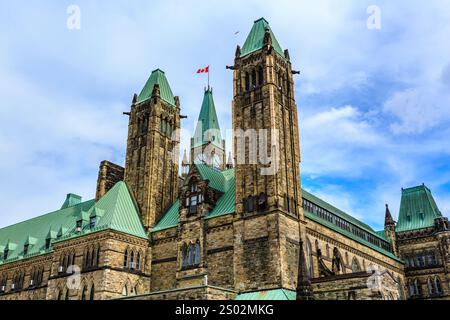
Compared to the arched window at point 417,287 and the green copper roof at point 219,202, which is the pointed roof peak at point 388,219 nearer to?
the arched window at point 417,287

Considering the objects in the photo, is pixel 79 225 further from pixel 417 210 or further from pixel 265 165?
pixel 417 210

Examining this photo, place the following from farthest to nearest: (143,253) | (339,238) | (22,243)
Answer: (22,243) < (339,238) < (143,253)

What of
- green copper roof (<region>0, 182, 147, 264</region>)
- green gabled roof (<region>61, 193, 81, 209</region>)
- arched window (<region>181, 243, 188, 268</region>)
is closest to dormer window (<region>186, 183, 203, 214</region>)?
arched window (<region>181, 243, 188, 268</region>)

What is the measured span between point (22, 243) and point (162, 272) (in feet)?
88.1

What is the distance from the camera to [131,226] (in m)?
51.6

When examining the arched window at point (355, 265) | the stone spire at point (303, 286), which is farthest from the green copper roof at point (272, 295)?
the arched window at point (355, 265)

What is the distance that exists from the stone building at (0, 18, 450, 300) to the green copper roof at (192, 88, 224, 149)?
38.9 m

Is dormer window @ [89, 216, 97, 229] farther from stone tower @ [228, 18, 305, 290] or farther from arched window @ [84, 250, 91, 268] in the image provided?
stone tower @ [228, 18, 305, 290]

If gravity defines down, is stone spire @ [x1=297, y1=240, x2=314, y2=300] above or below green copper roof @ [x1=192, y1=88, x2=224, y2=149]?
below

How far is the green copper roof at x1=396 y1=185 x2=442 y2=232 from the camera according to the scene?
79.3m

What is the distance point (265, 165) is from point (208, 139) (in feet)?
191
